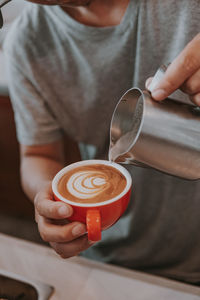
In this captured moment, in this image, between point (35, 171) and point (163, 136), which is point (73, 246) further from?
point (35, 171)

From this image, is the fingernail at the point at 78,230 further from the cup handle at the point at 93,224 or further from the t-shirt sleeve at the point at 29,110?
the t-shirt sleeve at the point at 29,110

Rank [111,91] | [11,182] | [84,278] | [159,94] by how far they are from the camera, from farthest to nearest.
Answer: [11,182] → [111,91] → [84,278] → [159,94]

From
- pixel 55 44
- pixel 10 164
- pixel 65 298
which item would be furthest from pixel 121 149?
pixel 10 164

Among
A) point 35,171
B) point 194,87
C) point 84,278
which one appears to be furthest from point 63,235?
point 35,171

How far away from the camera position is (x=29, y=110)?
3.65ft

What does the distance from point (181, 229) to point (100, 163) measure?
1.59 ft

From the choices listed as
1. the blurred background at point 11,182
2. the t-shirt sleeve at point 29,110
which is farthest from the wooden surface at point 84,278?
the blurred background at point 11,182

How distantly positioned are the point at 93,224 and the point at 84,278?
0.31 metres

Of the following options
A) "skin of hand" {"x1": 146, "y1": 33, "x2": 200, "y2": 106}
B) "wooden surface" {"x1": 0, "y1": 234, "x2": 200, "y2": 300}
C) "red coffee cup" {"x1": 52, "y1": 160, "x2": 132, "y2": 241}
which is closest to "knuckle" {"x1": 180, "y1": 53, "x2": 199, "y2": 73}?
"skin of hand" {"x1": 146, "y1": 33, "x2": 200, "y2": 106}

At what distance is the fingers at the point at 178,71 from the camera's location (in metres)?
0.58

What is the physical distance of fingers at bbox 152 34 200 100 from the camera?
58 centimetres

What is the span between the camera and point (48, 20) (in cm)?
103

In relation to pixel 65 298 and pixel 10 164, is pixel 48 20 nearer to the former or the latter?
pixel 65 298

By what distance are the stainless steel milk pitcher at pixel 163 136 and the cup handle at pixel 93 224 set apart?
117 mm
